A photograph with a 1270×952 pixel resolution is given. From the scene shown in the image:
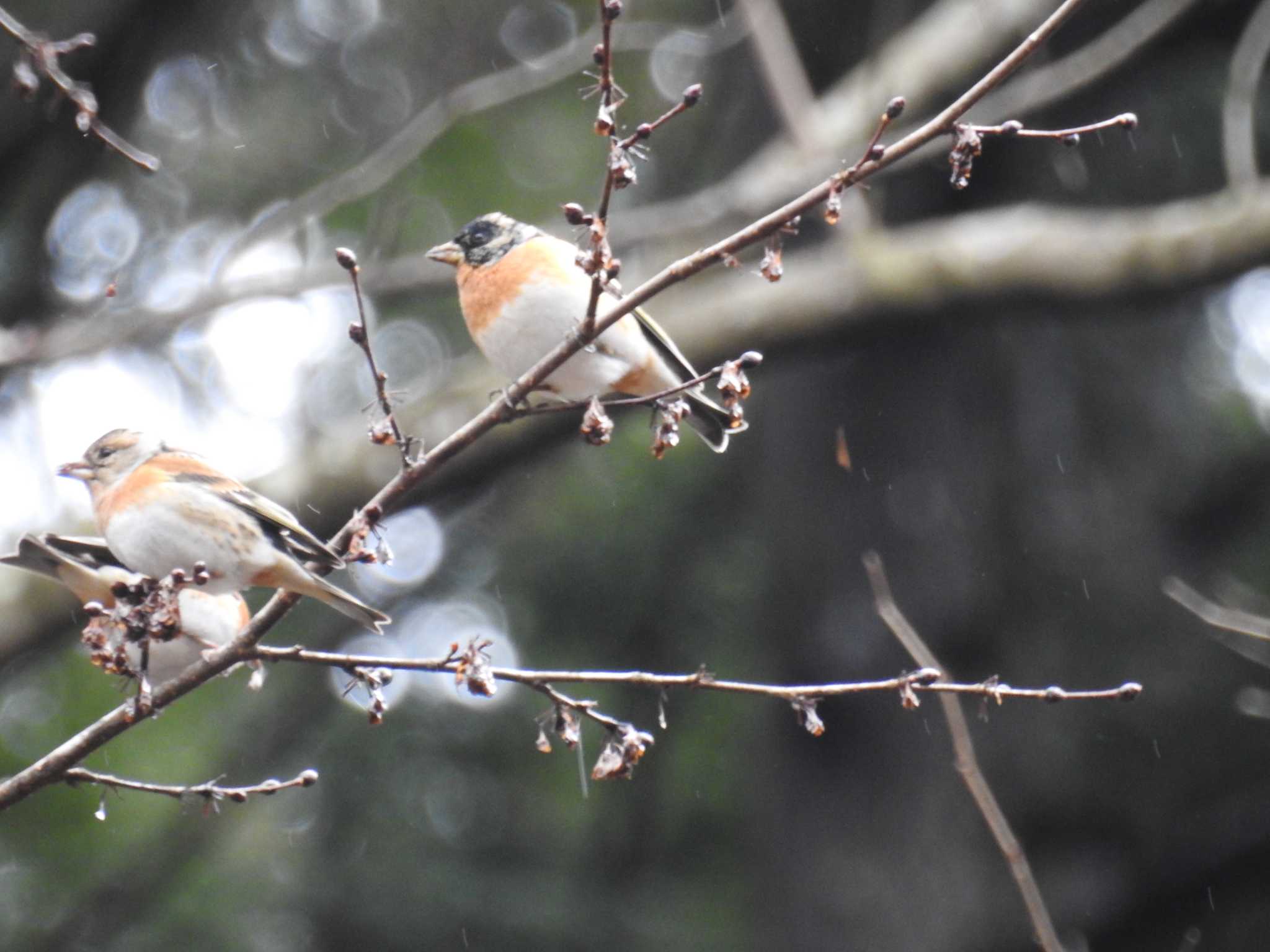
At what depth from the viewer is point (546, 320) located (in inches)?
149

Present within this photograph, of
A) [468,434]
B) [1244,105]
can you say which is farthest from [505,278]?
[1244,105]

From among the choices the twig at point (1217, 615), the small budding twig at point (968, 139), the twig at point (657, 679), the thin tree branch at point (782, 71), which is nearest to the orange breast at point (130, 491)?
the twig at point (657, 679)

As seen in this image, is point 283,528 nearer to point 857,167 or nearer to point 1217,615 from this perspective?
point 857,167

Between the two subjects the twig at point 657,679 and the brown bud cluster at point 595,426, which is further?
the brown bud cluster at point 595,426

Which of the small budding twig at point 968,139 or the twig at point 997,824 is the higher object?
the small budding twig at point 968,139

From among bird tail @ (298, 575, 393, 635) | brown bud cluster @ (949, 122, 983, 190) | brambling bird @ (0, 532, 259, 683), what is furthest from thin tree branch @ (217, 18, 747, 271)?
brown bud cluster @ (949, 122, 983, 190)

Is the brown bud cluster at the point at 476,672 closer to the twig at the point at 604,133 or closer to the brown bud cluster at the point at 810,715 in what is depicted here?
the brown bud cluster at the point at 810,715

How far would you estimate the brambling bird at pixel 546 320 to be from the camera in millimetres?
3801

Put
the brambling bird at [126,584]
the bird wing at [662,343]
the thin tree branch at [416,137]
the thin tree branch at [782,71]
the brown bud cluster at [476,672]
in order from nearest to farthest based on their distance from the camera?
the brown bud cluster at [476,672] → the brambling bird at [126,584] → the bird wing at [662,343] → the thin tree branch at [416,137] → the thin tree branch at [782,71]

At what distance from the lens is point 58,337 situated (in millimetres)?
5094

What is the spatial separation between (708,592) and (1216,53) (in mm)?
4297

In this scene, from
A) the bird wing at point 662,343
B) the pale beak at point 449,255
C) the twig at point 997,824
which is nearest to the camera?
the twig at point 997,824

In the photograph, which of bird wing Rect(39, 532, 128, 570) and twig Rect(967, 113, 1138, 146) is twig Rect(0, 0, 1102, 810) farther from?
bird wing Rect(39, 532, 128, 570)

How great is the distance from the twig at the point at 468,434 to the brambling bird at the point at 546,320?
4.73 ft
